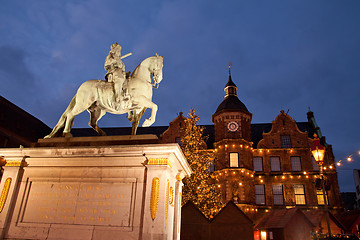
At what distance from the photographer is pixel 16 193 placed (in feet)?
26.0

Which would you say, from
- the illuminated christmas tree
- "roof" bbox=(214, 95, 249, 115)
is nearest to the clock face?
"roof" bbox=(214, 95, 249, 115)

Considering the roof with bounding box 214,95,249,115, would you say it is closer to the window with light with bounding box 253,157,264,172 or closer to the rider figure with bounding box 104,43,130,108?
the window with light with bounding box 253,157,264,172

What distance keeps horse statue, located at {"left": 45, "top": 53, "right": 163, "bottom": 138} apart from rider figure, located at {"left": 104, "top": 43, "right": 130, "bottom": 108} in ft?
0.40

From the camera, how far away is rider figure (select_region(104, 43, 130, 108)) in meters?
8.92

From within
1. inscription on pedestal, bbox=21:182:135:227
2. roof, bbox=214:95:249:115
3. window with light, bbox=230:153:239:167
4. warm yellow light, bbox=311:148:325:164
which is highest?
roof, bbox=214:95:249:115

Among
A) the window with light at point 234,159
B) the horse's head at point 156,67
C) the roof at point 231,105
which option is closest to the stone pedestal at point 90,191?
the horse's head at point 156,67

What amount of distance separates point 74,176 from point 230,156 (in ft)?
84.3

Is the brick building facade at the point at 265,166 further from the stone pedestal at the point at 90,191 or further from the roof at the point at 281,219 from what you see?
the stone pedestal at the point at 90,191

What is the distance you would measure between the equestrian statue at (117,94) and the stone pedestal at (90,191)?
1329 millimetres

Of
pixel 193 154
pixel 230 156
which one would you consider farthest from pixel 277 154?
pixel 193 154

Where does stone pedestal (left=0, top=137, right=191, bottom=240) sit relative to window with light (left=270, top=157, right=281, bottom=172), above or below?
below

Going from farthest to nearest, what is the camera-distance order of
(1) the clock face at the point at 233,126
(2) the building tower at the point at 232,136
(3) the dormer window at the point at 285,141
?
1. (3) the dormer window at the point at 285,141
2. (1) the clock face at the point at 233,126
3. (2) the building tower at the point at 232,136

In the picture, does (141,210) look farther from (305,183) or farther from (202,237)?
(305,183)

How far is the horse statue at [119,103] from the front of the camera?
8.94 metres
